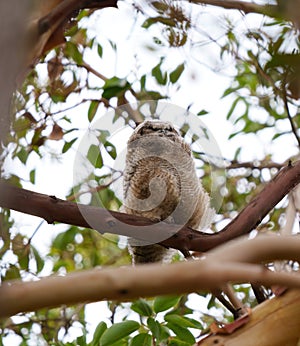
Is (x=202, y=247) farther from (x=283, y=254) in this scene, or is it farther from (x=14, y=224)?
(x=14, y=224)

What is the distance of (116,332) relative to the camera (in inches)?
55.5

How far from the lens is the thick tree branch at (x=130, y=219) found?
1.27 metres

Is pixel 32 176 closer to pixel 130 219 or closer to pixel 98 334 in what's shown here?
pixel 98 334

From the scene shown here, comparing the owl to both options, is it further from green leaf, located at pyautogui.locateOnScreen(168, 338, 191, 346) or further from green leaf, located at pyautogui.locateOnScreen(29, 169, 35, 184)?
green leaf, located at pyautogui.locateOnScreen(29, 169, 35, 184)

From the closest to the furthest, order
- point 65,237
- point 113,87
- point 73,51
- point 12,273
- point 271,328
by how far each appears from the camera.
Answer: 1. point 271,328
2. point 12,273
3. point 113,87
4. point 73,51
5. point 65,237

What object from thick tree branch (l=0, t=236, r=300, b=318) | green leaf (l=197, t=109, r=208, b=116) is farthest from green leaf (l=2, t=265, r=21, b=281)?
thick tree branch (l=0, t=236, r=300, b=318)

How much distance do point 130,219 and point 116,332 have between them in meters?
0.27

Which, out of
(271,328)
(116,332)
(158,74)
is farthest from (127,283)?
(158,74)

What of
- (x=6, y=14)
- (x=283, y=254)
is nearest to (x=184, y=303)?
(x=283, y=254)

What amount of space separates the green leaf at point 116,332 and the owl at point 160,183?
375 mm

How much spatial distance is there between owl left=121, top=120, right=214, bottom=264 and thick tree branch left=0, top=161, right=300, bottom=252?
44 centimetres

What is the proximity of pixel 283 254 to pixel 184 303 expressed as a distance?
73.6 inches

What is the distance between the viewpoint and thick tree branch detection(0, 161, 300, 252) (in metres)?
1.27

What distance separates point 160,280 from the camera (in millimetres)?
539
